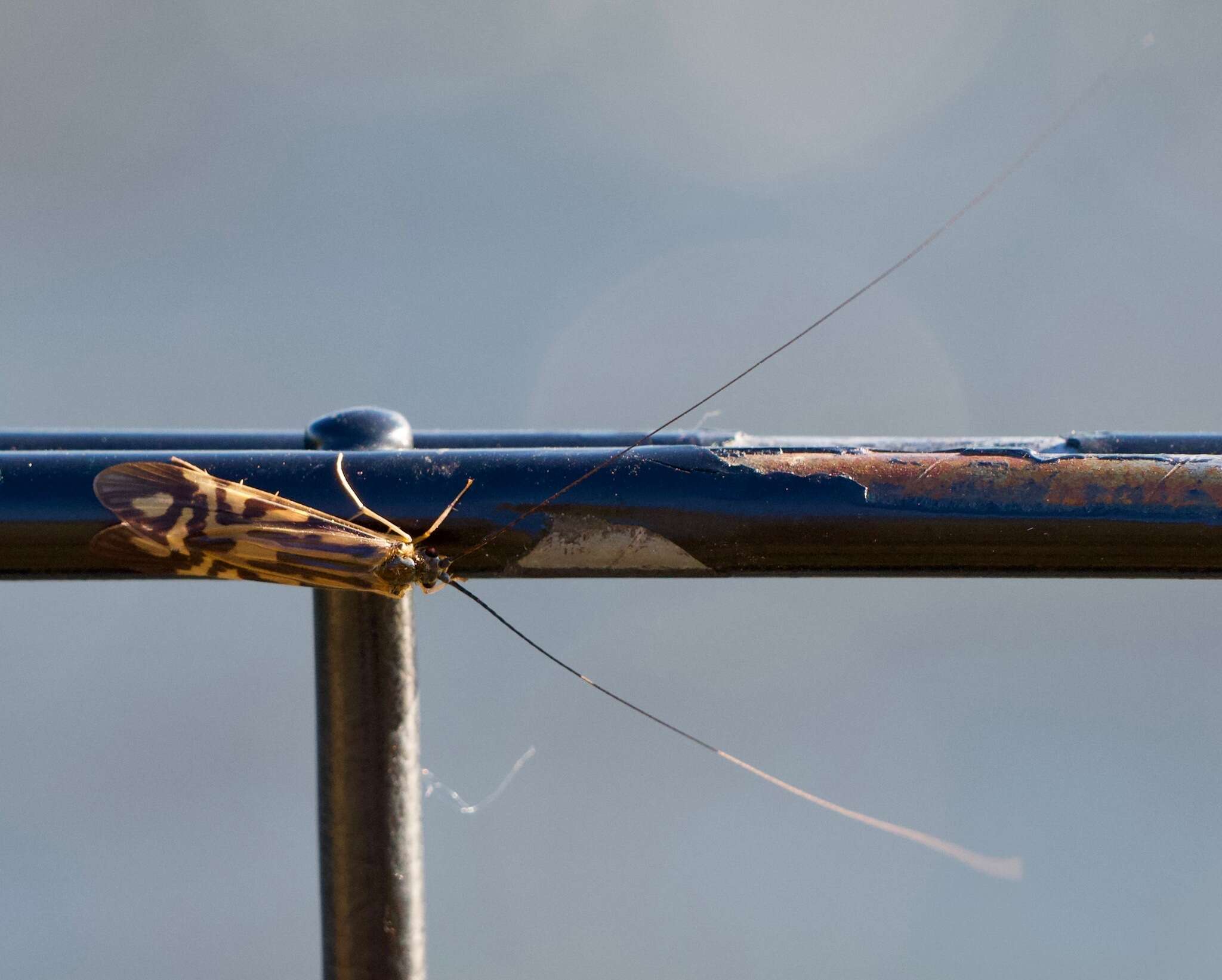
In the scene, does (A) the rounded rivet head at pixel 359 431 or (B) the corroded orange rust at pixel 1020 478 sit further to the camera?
(A) the rounded rivet head at pixel 359 431

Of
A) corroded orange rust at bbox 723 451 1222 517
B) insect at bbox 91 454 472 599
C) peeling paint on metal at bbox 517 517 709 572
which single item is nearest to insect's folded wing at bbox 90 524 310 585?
insect at bbox 91 454 472 599

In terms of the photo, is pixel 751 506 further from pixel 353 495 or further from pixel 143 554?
pixel 143 554

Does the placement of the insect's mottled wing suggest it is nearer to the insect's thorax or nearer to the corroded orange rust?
the insect's thorax

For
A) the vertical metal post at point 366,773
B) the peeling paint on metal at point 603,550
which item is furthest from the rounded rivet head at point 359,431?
the peeling paint on metal at point 603,550

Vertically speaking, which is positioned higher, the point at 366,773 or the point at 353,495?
the point at 353,495

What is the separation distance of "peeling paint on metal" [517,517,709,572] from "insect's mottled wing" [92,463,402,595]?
0.11 meters

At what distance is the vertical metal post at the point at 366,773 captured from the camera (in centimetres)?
58

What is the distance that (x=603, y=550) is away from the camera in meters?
0.54

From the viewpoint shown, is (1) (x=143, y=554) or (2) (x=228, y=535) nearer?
(1) (x=143, y=554)

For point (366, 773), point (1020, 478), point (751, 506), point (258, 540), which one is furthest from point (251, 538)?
point (1020, 478)

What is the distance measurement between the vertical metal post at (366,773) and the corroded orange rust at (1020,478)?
0.79 ft

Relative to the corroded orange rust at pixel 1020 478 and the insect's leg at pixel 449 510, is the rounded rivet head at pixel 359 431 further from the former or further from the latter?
the corroded orange rust at pixel 1020 478

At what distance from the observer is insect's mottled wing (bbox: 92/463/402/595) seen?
538 mm

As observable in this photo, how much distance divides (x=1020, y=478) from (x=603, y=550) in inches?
9.2
